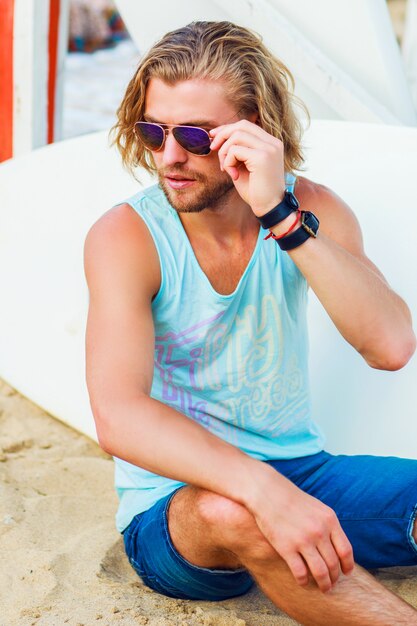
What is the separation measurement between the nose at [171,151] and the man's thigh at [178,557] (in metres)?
0.73

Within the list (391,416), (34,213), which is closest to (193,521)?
(391,416)

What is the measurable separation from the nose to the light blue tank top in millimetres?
166

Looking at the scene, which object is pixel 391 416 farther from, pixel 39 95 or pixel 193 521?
pixel 39 95

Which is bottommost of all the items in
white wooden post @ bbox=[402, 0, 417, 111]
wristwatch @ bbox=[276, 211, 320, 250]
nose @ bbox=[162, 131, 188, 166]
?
white wooden post @ bbox=[402, 0, 417, 111]

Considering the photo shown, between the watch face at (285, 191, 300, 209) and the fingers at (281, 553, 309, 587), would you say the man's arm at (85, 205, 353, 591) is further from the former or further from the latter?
the watch face at (285, 191, 300, 209)

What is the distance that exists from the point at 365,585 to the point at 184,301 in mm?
752

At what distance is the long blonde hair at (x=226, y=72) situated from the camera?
2209 millimetres

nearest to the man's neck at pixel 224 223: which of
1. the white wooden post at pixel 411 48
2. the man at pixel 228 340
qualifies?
the man at pixel 228 340

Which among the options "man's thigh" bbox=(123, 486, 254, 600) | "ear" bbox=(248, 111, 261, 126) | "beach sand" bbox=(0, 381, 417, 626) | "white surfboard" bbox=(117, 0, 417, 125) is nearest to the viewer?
"man's thigh" bbox=(123, 486, 254, 600)

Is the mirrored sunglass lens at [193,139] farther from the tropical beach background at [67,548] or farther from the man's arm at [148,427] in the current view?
the tropical beach background at [67,548]

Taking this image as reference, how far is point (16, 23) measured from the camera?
4234 millimetres

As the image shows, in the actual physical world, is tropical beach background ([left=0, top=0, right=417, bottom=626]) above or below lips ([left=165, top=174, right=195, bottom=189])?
below

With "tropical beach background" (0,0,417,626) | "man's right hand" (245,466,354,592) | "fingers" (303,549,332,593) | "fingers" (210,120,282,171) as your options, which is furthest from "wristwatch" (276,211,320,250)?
"tropical beach background" (0,0,417,626)

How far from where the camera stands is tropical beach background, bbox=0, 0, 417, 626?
214 centimetres
